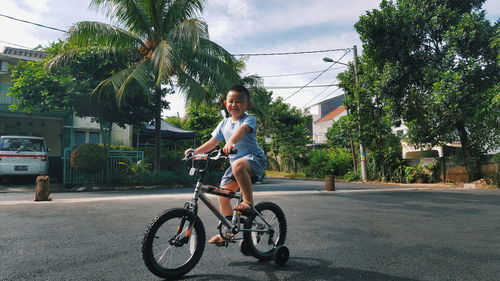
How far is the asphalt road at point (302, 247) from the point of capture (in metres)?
3.10

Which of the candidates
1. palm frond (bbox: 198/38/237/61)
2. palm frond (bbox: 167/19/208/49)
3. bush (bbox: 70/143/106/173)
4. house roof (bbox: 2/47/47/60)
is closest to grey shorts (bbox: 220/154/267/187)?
palm frond (bbox: 167/19/208/49)

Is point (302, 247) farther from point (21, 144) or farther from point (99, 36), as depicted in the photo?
point (21, 144)

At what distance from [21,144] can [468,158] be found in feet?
60.4

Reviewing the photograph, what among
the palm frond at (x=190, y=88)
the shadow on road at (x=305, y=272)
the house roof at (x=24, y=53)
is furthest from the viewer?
the house roof at (x=24, y=53)

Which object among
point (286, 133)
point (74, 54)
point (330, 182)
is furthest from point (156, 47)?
point (286, 133)

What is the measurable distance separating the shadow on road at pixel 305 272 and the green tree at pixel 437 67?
1334cm

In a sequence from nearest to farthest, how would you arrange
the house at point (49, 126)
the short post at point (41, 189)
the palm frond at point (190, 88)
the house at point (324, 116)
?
the short post at point (41, 189) → the palm frond at point (190, 88) → the house at point (49, 126) → the house at point (324, 116)

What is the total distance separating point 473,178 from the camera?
16109 mm

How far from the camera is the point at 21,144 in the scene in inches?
533

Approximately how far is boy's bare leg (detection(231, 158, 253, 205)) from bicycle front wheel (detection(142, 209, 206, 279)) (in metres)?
0.49

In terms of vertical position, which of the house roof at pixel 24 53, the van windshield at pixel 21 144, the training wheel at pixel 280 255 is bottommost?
the training wheel at pixel 280 255

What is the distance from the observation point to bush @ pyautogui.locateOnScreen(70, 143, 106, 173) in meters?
12.8

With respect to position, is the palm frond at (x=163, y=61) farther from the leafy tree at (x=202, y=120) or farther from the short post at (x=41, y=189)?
the leafy tree at (x=202, y=120)

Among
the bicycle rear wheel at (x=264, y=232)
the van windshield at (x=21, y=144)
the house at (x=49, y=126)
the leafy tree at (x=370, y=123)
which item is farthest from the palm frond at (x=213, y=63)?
the bicycle rear wheel at (x=264, y=232)
